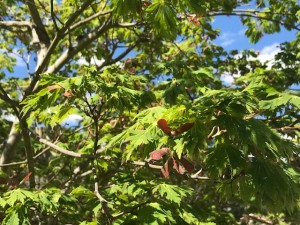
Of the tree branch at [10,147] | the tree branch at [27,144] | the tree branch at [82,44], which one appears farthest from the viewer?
the tree branch at [10,147]

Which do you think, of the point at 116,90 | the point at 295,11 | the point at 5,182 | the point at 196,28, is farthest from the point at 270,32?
the point at 5,182

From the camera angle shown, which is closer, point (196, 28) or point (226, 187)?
point (226, 187)

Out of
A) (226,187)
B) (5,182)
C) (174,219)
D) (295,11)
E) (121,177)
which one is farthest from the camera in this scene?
(295,11)

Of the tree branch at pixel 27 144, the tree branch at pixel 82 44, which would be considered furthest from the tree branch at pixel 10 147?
the tree branch at pixel 27 144

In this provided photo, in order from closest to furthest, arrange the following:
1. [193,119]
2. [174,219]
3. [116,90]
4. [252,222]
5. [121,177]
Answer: [193,119] → [174,219] → [116,90] → [121,177] → [252,222]

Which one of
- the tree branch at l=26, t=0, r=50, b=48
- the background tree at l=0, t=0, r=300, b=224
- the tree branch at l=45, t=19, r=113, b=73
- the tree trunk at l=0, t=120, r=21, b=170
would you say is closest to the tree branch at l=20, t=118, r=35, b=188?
the background tree at l=0, t=0, r=300, b=224

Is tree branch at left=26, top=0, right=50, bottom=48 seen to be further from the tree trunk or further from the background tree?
the tree trunk

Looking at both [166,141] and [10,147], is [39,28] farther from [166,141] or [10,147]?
[166,141]

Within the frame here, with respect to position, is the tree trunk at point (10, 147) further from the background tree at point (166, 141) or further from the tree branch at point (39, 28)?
the tree branch at point (39, 28)

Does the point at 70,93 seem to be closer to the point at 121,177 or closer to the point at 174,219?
the point at 121,177

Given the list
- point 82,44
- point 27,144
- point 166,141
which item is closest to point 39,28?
point 82,44

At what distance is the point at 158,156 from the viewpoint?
103 inches

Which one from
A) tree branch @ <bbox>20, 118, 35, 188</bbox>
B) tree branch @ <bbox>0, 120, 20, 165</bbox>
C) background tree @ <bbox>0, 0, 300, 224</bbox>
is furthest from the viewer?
tree branch @ <bbox>0, 120, 20, 165</bbox>

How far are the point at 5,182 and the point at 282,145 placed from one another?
428 cm
